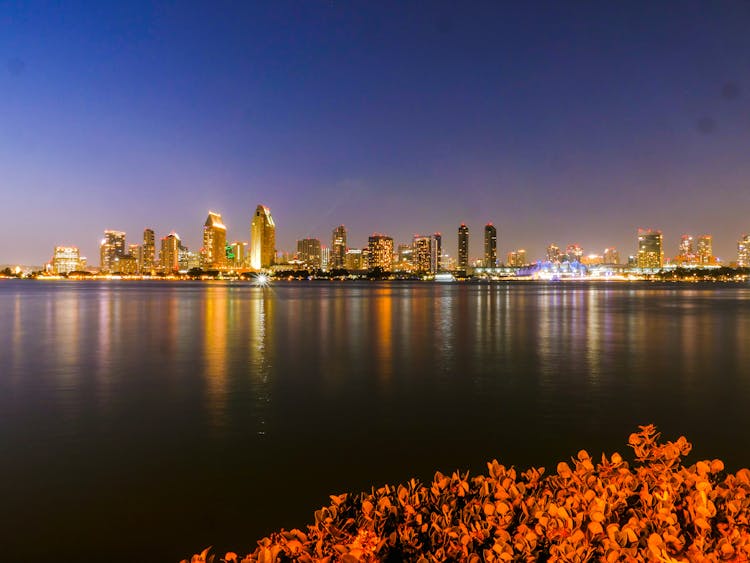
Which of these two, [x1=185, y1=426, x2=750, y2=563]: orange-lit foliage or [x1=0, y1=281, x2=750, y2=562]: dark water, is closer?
[x1=185, y1=426, x2=750, y2=563]: orange-lit foliage

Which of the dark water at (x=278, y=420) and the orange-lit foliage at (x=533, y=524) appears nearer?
the orange-lit foliage at (x=533, y=524)

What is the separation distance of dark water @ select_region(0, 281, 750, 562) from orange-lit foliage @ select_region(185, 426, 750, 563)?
11.4 feet

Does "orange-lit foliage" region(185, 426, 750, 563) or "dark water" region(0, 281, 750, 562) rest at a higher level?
"orange-lit foliage" region(185, 426, 750, 563)

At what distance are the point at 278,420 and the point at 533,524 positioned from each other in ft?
29.5

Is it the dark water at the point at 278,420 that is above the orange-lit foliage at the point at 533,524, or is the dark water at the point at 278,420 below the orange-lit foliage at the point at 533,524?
below

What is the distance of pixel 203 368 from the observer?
19109mm

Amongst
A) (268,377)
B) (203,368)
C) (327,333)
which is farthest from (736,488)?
(327,333)

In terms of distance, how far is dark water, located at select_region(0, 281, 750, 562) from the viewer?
7.52m

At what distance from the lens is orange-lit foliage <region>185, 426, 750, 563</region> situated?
11.2 feet

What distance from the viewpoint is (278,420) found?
12188 mm

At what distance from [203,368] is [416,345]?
31.9ft

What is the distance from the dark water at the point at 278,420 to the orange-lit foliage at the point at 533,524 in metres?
3.49

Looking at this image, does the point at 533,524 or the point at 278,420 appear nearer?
the point at 533,524

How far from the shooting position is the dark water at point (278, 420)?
7.52 meters
